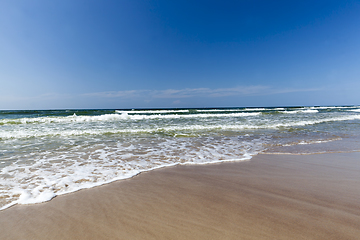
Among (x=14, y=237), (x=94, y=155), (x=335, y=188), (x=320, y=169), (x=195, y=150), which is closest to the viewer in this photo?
(x=14, y=237)

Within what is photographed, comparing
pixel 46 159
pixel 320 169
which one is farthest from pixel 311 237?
pixel 46 159

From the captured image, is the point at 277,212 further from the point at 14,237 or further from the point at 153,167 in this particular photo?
the point at 14,237

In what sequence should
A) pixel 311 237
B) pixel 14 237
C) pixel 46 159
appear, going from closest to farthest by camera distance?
pixel 311 237
pixel 14 237
pixel 46 159

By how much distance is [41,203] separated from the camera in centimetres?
249

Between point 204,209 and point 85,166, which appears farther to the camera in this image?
point 85,166

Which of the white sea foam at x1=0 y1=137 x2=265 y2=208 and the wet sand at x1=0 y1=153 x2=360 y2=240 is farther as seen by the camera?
the white sea foam at x1=0 y1=137 x2=265 y2=208

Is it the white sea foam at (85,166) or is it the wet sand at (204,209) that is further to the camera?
the white sea foam at (85,166)

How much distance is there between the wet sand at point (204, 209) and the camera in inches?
71.7

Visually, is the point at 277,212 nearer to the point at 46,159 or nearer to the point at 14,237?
the point at 14,237

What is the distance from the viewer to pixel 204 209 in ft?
7.35

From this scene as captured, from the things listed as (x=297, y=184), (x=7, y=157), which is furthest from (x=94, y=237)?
(x=7, y=157)

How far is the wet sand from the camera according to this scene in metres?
1.82

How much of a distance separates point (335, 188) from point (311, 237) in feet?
5.62

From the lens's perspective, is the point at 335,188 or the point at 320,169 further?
the point at 320,169
